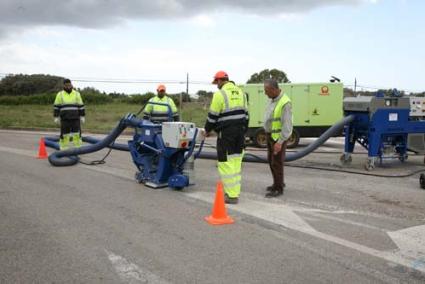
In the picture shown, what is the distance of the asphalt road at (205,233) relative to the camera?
411cm

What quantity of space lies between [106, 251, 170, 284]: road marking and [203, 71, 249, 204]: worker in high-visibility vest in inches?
97.5

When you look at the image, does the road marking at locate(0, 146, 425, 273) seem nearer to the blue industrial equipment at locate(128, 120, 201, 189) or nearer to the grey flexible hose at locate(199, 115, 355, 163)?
the blue industrial equipment at locate(128, 120, 201, 189)

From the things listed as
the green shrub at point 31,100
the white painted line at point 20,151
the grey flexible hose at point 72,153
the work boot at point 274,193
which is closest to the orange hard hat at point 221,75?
the work boot at point 274,193

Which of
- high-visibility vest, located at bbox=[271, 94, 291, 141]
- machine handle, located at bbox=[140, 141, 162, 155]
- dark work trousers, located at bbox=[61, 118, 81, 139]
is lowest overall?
machine handle, located at bbox=[140, 141, 162, 155]

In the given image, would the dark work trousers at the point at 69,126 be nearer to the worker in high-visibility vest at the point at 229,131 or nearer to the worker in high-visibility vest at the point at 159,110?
the worker in high-visibility vest at the point at 159,110

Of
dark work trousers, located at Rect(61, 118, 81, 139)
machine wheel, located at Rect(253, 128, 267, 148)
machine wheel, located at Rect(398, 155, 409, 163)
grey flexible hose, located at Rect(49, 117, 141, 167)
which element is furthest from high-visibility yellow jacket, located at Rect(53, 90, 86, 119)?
machine wheel, located at Rect(398, 155, 409, 163)

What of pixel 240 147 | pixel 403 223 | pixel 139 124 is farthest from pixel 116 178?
pixel 403 223

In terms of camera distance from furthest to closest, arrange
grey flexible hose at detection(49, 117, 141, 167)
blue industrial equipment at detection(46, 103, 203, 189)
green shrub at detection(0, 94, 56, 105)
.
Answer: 1. green shrub at detection(0, 94, 56, 105)
2. grey flexible hose at detection(49, 117, 141, 167)
3. blue industrial equipment at detection(46, 103, 203, 189)

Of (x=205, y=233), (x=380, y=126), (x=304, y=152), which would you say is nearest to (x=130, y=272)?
(x=205, y=233)

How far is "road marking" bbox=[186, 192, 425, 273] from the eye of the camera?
4496 millimetres

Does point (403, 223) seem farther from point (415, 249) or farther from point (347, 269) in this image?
point (347, 269)

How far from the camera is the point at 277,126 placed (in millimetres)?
7066

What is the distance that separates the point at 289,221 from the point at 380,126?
16.6ft

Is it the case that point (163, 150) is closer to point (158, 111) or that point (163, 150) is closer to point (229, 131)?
point (229, 131)
